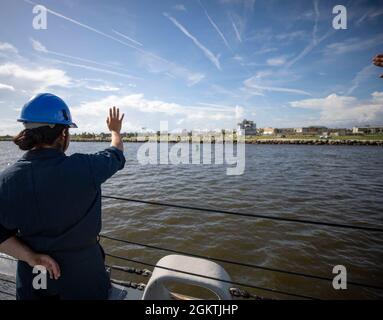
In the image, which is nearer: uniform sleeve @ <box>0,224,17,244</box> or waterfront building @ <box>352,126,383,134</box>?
uniform sleeve @ <box>0,224,17,244</box>

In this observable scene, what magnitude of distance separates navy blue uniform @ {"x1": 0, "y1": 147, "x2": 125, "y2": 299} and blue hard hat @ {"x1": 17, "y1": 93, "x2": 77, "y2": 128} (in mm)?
249

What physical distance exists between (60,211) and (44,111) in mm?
754

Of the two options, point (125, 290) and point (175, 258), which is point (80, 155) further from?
point (125, 290)

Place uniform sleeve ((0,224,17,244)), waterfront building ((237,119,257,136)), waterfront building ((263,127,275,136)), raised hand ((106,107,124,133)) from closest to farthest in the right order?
uniform sleeve ((0,224,17,244)), raised hand ((106,107,124,133)), waterfront building ((237,119,257,136)), waterfront building ((263,127,275,136))

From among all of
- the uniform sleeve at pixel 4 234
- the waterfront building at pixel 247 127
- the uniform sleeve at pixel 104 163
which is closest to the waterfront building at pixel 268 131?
the waterfront building at pixel 247 127

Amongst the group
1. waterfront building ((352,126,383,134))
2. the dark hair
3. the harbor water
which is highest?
waterfront building ((352,126,383,134))

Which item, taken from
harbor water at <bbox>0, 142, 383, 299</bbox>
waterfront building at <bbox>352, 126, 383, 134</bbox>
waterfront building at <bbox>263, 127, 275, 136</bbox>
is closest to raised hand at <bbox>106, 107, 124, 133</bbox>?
harbor water at <bbox>0, 142, 383, 299</bbox>

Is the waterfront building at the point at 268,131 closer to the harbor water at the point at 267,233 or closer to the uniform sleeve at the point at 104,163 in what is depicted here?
the harbor water at the point at 267,233

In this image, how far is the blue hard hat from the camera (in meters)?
1.83

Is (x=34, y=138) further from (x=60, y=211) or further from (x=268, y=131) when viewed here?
(x=268, y=131)

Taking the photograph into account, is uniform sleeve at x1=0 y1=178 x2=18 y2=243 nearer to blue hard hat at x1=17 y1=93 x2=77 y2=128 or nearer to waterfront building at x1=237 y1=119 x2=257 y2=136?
blue hard hat at x1=17 y1=93 x2=77 y2=128

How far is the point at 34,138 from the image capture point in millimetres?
1791

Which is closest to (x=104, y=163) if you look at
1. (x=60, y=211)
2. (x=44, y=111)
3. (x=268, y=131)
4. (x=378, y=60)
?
(x=60, y=211)

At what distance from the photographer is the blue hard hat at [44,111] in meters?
1.83
